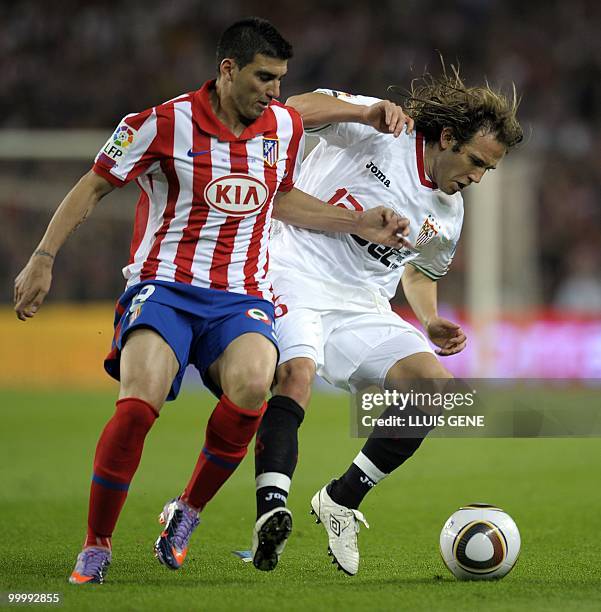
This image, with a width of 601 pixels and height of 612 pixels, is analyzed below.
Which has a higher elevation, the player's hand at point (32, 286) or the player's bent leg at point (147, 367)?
the player's hand at point (32, 286)

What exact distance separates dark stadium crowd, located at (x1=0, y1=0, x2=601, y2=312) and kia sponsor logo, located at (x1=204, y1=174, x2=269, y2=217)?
1295cm

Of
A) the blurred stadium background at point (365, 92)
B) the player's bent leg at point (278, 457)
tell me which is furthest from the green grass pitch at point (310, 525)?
the blurred stadium background at point (365, 92)

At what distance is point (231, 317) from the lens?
464cm

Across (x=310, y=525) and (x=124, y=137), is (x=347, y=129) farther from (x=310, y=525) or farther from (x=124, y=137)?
(x=310, y=525)

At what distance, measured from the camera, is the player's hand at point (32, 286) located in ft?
14.0

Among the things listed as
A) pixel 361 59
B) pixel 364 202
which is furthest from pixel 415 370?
pixel 361 59

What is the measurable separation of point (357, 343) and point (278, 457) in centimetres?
86

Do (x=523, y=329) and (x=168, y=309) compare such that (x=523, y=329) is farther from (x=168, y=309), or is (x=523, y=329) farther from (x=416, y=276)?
(x=168, y=309)

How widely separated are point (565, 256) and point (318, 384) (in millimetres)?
4565

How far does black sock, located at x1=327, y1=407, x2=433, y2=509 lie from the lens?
5.06 meters

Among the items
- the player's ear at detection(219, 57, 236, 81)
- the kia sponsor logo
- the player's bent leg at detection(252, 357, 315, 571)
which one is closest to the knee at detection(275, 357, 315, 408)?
the player's bent leg at detection(252, 357, 315, 571)

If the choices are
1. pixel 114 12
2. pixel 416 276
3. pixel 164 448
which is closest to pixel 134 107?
pixel 114 12

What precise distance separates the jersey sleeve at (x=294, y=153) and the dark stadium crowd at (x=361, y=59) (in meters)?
12.7

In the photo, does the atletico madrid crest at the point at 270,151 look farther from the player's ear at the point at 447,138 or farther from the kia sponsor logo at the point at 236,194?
the player's ear at the point at 447,138
